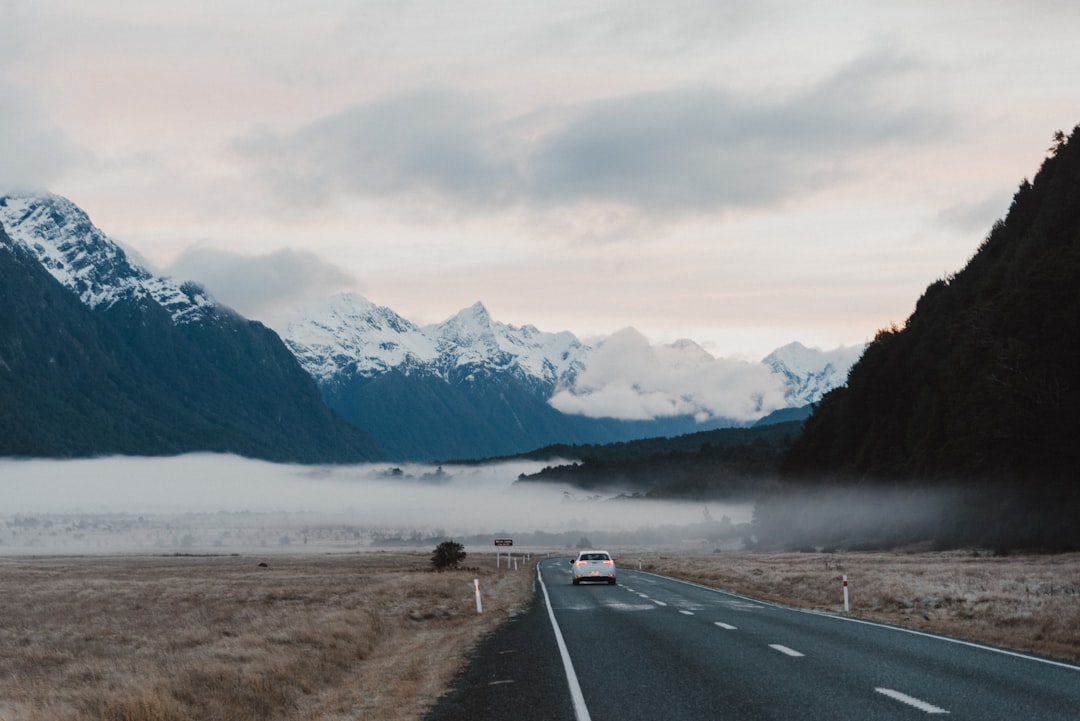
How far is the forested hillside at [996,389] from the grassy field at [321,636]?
978cm

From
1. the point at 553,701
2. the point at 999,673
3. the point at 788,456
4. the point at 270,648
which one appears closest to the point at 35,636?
the point at 270,648

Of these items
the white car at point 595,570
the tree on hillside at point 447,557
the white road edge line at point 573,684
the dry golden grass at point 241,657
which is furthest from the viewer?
the tree on hillside at point 447,557

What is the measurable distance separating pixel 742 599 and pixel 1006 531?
39.9m

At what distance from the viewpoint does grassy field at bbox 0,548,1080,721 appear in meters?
17.4

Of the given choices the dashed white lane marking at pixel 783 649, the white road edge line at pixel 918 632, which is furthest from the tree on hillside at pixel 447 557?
the dashed white lane marking at pixel 783 649

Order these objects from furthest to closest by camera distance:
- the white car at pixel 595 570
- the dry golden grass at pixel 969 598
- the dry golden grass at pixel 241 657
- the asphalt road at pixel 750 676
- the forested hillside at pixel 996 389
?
1. the forested hillside at pixel 996 389
2. the white car at pixel 595 570
3. the dry golden grass at pixel 969 598
4. the dry golden grass at pixel 241 657
5. the asphalt road at pixel 750 676

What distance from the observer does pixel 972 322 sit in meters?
77.5

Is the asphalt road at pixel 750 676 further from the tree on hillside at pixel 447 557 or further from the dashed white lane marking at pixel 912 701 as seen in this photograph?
the tree on hillside at pixel 447 557

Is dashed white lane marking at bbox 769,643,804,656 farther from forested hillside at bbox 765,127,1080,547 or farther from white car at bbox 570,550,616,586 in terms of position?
forested hillside at bbox 765,127,1080,547

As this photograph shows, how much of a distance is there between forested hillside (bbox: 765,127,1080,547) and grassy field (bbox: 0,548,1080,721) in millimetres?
9779

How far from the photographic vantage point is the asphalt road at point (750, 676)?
13828mm

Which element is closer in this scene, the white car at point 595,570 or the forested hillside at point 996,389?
the white car at point 595,570

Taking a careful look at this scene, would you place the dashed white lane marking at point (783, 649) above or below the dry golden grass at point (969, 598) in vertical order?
above

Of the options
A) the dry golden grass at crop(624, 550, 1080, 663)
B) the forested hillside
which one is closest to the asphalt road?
the dry golden grass at crop(624, 550, 1080, 663)
